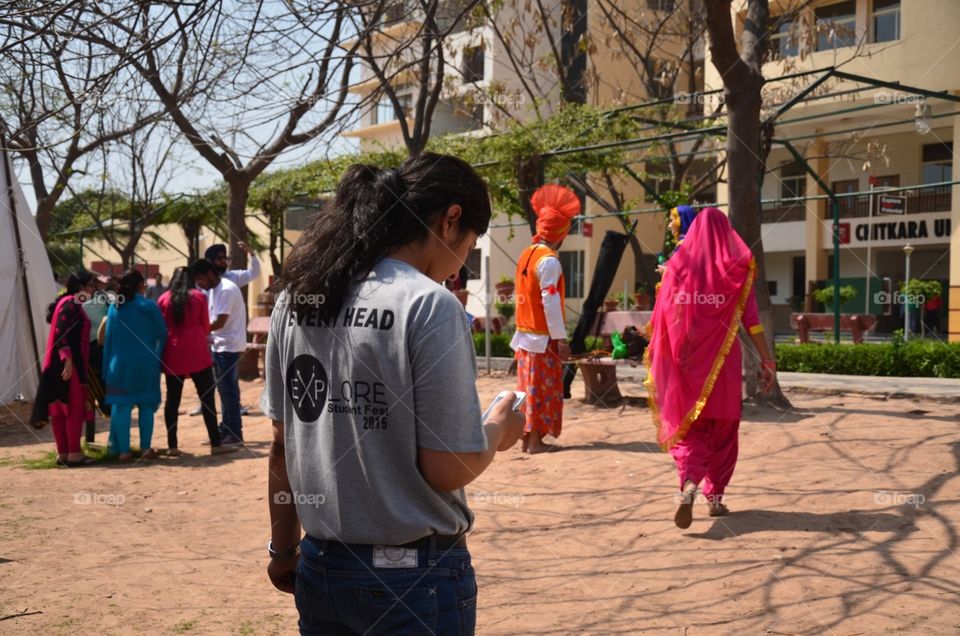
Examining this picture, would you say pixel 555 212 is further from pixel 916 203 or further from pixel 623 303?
pixel 916 203

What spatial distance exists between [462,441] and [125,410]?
23.3 ft

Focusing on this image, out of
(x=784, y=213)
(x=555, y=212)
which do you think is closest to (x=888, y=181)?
(x=784, y=213)

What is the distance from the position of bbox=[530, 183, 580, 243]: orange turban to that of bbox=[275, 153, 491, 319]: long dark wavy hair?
569cm

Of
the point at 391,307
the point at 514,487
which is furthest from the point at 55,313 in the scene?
the point at 391,307

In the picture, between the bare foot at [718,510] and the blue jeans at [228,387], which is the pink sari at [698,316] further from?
the blue jeans at [228,387]

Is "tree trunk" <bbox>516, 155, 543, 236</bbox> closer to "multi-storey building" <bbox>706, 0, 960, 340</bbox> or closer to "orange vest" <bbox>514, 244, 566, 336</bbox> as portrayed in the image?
"multi-storey building" <bbox>706, 0, 960, 340</bbox>

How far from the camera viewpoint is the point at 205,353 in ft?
28.0

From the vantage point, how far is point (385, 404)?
6.09 ft

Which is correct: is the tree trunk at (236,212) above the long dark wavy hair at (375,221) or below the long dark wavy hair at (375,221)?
above

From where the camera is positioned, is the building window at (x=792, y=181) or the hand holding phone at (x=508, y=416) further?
the building window at (x=792, y=181)

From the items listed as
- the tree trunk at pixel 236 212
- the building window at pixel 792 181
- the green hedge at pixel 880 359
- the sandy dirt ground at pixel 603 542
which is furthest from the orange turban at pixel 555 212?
the building window at pixel 792 181

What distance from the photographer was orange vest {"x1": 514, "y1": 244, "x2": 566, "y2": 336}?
25.2 ft

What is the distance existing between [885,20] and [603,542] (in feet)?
69.4

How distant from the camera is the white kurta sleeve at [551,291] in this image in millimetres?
7547
